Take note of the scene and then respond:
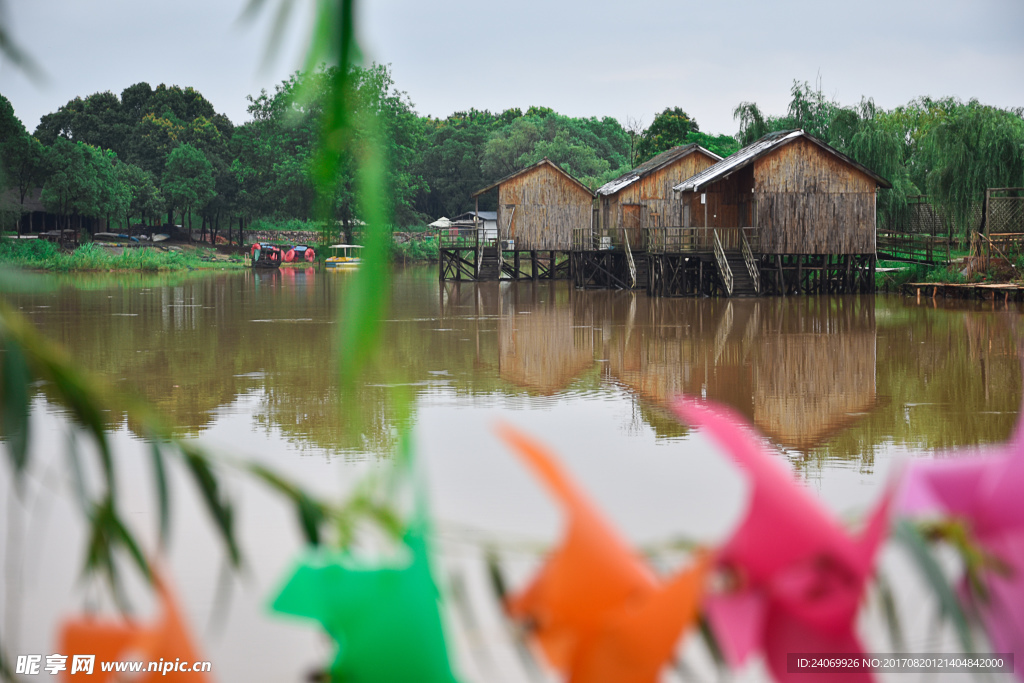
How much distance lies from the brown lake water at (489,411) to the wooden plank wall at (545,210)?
15.4 metres

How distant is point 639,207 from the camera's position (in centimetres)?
3503

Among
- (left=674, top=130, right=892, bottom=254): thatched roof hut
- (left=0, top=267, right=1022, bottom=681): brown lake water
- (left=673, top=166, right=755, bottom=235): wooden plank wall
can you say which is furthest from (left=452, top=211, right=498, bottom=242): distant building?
(left=0, top=267, right=1022, bottom=681): brown lake water

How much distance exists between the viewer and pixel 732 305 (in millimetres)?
24531

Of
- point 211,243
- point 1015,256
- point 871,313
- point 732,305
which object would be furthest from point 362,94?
point 211,243

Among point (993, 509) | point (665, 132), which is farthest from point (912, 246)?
point (993, 509)

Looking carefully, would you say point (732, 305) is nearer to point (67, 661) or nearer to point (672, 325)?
point (672, 325)

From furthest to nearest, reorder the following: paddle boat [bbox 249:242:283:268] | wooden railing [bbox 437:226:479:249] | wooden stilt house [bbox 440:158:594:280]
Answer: paddle boat [bbox 249:242:283:268] → wooden railing [bbox 437:226:479:249] → wooden stilt house [bbox 440:158:594:280]

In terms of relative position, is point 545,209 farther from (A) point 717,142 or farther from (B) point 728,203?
(A) point 717,142

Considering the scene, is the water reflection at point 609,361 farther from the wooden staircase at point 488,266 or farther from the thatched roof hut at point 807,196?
the wooden staircase at point 488,266

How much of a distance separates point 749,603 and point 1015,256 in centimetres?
2835

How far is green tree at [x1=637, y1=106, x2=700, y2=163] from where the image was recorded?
50550mm

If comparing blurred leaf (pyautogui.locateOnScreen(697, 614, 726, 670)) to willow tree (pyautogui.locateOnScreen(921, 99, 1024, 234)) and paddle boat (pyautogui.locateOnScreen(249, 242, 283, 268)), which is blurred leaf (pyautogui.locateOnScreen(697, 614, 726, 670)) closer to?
willow tree (pyautogui.locateOnScreen(921, 99, 1024, 234))

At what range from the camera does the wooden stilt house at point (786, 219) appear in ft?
91.2

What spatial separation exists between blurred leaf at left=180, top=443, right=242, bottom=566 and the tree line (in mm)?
131
